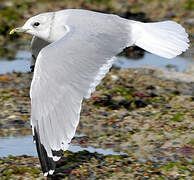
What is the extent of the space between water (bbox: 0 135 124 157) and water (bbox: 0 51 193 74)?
7.97ft

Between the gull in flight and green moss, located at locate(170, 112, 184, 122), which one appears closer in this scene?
the gull in flight

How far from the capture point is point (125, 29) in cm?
552

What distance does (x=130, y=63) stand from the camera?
28.1 feet

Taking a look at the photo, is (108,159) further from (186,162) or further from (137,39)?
(137,39)

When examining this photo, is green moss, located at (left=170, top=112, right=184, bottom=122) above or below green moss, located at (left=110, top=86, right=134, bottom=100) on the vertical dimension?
above

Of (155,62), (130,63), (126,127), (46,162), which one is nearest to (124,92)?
(126,127)

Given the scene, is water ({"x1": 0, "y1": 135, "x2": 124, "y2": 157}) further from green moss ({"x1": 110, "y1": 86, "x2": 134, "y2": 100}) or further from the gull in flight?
green moss ({"x1": 110, "y1": 86, "x2": 134, "y2": 100})

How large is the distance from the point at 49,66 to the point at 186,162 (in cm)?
132

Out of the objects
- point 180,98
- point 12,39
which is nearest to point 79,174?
point 180,98

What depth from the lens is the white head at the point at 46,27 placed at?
5457mm

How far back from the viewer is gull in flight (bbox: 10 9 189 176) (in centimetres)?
441

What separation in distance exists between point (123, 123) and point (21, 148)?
1.10 metres

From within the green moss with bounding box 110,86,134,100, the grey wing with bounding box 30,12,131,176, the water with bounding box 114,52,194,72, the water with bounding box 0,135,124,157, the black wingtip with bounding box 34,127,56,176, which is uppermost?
the grey wing with bounding box 30,12,131,176

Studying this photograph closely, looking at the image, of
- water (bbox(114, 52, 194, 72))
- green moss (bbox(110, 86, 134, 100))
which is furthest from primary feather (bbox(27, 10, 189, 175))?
water (bbox(114, 52, 194, 72))
